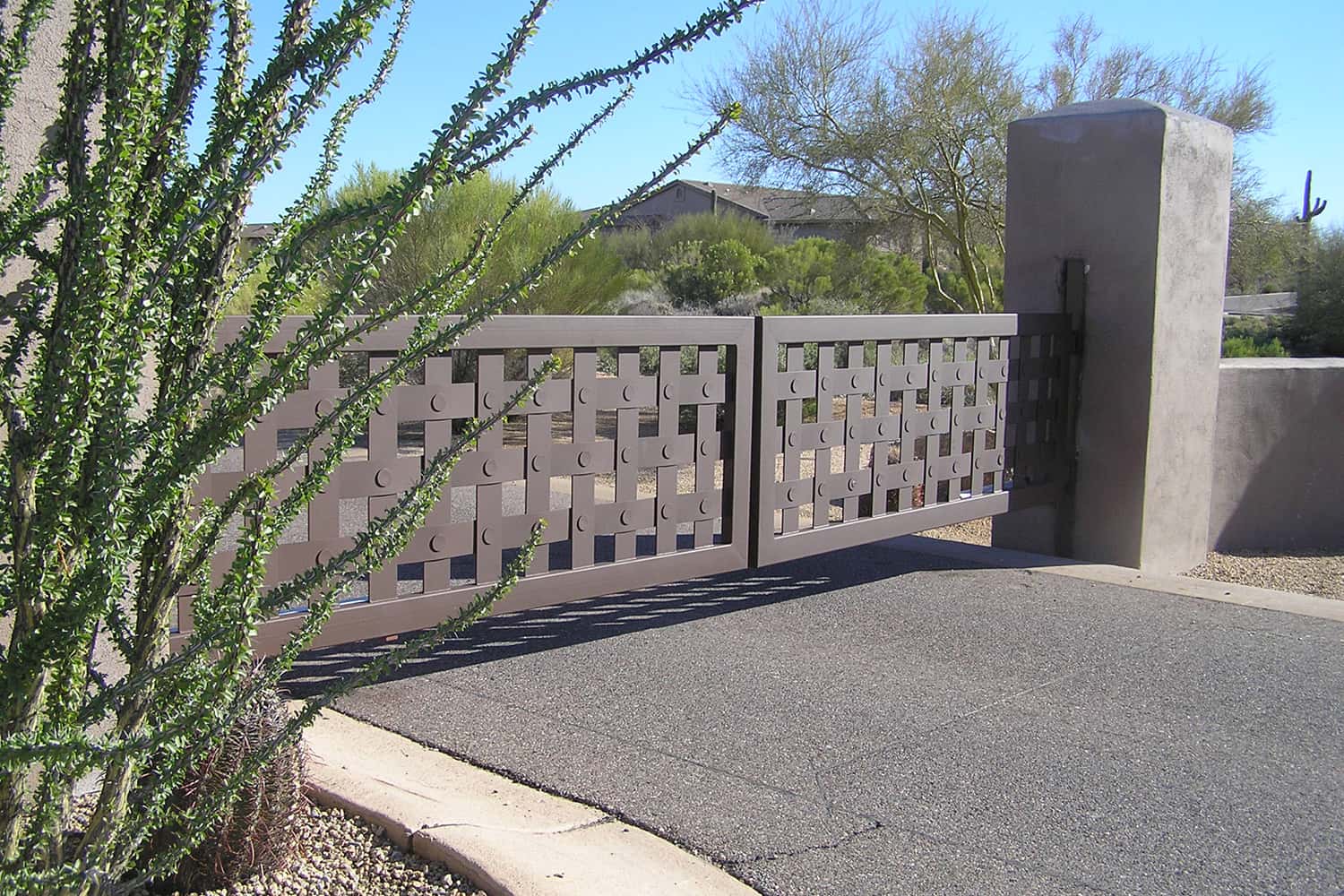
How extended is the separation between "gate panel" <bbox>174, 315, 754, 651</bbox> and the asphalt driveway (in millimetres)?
422

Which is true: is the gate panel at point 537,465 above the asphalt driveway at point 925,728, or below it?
above

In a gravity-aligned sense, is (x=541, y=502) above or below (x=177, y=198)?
below

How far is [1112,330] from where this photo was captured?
775 centimetres

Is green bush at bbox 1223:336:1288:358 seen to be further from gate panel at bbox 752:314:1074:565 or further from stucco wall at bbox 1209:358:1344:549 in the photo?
gate panel at bbox 752:314:1074:565

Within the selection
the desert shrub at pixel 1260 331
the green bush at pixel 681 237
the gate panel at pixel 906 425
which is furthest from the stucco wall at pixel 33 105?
the green bush at pixel 681 237

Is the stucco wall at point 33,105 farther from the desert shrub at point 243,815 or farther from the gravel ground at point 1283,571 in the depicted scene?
the gravel ground at point 1283,571

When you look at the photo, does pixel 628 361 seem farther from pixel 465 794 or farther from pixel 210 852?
pixel 210 852

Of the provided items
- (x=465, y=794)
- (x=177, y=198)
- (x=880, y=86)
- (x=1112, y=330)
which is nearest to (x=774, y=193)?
(x=880, y=86)

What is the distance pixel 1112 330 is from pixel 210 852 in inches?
245

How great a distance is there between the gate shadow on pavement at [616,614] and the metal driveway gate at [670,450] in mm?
386

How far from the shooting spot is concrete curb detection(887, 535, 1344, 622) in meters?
6.86

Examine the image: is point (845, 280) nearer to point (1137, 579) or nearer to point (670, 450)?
point (1137, 579)

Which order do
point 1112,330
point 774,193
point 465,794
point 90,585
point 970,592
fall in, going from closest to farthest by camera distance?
point 90,585 → point 465,794 → point 970,592 → point 1112,330 → point 774,193

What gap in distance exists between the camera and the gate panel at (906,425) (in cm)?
595
